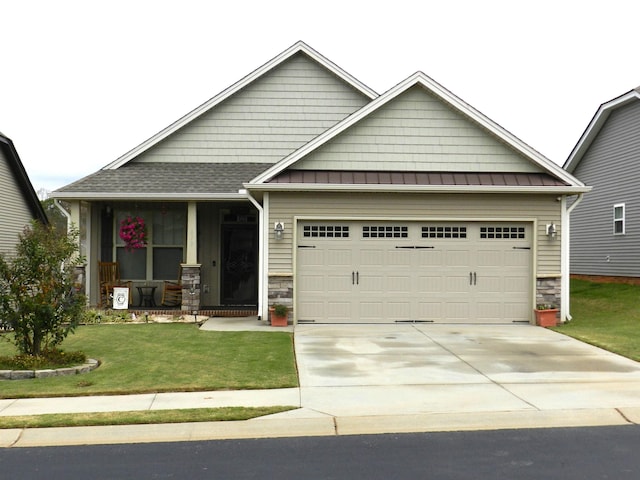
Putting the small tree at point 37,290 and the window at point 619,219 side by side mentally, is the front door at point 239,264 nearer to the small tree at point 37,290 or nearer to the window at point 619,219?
the small tree at point 37,290

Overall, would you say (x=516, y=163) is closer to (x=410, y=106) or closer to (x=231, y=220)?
(x=410, y=106)

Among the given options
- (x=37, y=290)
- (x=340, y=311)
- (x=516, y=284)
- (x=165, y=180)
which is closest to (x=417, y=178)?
(x=516, y=284)

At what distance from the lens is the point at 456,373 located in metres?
8.68

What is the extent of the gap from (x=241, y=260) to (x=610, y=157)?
14118mm

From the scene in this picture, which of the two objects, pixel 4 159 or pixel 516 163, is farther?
pixel 4 159

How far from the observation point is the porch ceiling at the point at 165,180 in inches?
596

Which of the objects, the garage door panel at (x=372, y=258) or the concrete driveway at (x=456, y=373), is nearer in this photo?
the concrete driveway at (x=456, y=373)

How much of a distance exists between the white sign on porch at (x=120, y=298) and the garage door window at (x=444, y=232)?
296 inches

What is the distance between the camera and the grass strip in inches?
247

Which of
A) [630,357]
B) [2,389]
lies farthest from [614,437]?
[2,389]

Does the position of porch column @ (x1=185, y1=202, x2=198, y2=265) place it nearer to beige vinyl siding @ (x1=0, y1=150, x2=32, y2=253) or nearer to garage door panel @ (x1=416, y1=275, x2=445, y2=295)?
garage door panel @ (x1=416, y1=275, x2=445, y2=295)

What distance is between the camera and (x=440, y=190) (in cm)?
1369

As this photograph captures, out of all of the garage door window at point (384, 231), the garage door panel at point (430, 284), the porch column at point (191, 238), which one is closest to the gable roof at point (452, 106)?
the garage door window at point (384, 231)

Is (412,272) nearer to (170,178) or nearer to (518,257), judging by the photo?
(518,257)
